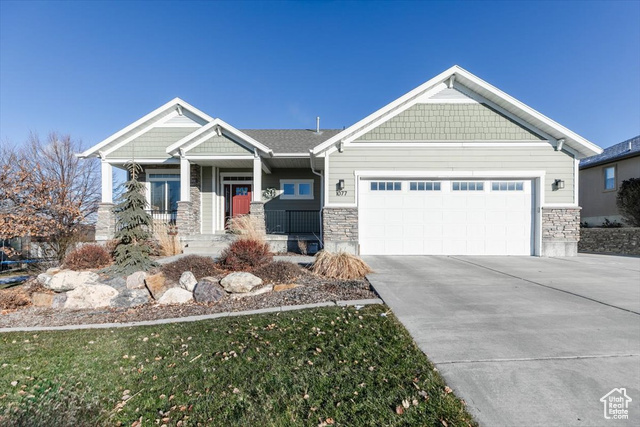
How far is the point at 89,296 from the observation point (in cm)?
539

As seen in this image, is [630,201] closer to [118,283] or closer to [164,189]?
[118,283]

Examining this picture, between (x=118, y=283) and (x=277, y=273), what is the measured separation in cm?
320

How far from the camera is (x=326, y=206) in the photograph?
9141 millimetres

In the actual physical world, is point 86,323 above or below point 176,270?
below

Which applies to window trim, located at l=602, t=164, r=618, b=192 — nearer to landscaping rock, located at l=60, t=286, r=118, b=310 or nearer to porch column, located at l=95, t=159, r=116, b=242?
landscaping rock, located at l=60, t=286, r=118, b=310

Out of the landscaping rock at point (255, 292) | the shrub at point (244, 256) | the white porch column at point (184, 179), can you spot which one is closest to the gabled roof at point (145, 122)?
the white porch column at point (184, 179)

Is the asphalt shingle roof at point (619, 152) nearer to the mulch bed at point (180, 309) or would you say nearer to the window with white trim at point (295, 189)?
the window with white trim at point (295, 189)

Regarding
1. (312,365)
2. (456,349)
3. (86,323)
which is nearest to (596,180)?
(456,349)

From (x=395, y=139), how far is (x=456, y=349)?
24.2 ft

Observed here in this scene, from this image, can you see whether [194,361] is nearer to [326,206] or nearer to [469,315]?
[469,315]

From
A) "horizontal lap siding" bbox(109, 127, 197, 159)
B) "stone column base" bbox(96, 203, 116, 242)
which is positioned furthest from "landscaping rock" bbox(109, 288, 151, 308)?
"horizontal lap siding" bbox(109, 127, 197, 159)

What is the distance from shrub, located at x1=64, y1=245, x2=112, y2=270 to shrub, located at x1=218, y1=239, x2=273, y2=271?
9.48 ft

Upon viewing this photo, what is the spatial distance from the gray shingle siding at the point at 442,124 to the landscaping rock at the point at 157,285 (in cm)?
677

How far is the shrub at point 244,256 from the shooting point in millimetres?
6496
